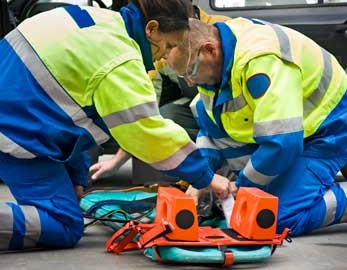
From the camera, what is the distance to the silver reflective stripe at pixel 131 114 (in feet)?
8.94

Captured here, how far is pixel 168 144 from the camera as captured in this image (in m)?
2.79

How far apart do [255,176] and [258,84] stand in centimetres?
37

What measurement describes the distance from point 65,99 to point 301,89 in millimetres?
994

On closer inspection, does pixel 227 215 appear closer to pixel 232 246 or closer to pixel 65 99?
pixel 232 246

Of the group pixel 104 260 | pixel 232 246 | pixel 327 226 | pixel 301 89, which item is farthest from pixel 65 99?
pixel 327 226

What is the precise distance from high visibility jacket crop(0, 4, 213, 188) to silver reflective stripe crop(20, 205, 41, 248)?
0.21m

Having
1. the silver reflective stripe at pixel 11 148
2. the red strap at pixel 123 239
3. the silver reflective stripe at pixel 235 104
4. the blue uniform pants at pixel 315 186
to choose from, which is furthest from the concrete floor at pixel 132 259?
the silver reflective stripe at pixel 235 104

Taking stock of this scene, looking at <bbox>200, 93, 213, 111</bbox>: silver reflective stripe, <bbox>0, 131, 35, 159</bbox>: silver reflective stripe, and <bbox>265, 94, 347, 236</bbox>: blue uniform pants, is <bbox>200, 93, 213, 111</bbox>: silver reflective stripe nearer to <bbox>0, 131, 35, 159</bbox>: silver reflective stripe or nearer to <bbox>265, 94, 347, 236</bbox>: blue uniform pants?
<bbox>265, 94, 347, 236</bbox>: blue uniform pants

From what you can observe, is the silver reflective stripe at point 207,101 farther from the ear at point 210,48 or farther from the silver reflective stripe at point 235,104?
the ear at point 210,48

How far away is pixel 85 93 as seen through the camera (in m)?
2.81

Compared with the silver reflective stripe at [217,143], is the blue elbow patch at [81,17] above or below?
above

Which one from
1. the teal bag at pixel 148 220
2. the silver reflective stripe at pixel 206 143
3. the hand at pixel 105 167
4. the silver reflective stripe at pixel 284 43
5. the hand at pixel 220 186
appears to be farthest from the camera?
the hand at pixel 105 167

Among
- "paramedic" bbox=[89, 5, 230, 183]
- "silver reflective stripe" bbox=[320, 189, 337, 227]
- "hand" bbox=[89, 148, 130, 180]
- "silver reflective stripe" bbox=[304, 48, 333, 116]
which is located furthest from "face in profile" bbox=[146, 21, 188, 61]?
"paramedic" bbox=[89, 5, 230, 183]

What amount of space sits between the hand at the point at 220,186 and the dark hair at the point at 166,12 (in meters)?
0.59
